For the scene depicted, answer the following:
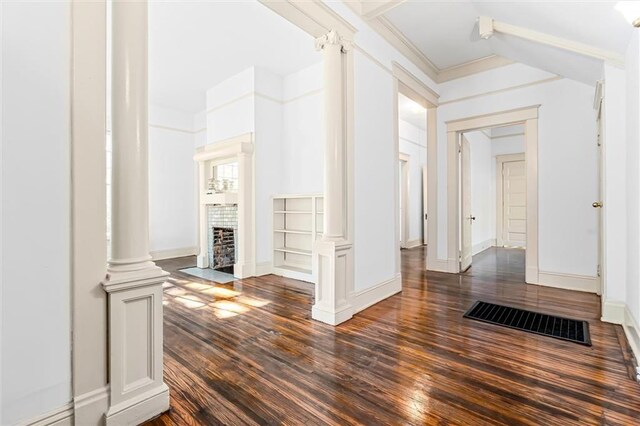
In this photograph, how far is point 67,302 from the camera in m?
1.31

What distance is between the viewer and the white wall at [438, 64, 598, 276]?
11.9ft

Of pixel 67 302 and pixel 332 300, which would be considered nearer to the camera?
pixel 67 302

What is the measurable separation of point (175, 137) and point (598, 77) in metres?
7.04

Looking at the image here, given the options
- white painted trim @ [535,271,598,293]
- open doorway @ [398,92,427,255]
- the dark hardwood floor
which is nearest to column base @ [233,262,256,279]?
the dark hardwood floor

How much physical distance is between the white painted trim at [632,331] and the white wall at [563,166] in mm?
1456

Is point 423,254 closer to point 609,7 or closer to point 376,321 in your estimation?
point 376,321

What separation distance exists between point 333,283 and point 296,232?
6.47 ft

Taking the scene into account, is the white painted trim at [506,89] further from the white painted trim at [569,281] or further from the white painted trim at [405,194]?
the white painted trim at [405,194]

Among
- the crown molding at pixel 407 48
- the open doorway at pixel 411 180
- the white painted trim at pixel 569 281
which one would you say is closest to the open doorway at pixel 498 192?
the open doorway at pixel 411 180

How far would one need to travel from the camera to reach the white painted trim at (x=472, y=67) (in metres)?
4.23

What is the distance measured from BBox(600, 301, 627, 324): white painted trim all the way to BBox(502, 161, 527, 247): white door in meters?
5.38

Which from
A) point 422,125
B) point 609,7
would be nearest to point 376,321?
point 609,7

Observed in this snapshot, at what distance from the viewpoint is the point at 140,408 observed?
4.76ft

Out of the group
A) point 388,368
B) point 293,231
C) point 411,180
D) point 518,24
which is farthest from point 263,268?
point 411,180
